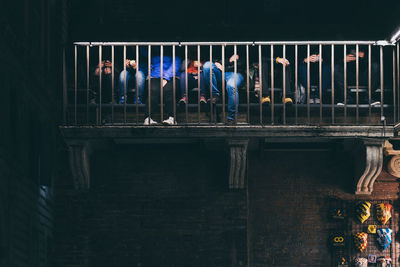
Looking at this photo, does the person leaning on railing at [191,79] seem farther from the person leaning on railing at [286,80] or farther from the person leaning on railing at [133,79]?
the person leaning on railing at [286,80]

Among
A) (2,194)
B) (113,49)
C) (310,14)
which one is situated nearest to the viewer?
(2,194)

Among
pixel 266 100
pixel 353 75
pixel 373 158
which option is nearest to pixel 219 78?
pixel 266 100

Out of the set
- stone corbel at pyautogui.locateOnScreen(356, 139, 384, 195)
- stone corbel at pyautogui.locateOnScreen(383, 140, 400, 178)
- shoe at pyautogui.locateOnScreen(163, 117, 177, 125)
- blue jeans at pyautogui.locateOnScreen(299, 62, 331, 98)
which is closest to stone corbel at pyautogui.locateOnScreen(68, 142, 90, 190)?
shoe at pyautogui.locateOnScreen(163, 117, 177, 125)

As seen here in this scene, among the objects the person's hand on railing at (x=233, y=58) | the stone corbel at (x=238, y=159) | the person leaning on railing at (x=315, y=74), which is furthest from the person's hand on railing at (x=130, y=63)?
the person leaning on railing at (x=315, y=74)

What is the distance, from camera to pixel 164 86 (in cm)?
1473

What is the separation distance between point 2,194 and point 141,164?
3.66m

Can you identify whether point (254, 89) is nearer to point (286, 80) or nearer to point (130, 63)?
point (286, 80)

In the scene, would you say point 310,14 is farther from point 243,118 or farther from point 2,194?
point 2,194

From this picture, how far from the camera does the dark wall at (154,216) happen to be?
49.1 ft

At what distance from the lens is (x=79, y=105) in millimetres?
14859

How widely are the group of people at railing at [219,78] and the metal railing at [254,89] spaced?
0.02 meters

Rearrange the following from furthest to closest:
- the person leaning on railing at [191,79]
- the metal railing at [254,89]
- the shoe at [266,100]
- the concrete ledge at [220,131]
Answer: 1. the shoe at [266,100]
2. the person leaning on railing at [191,79]
3. the metal railing at [254,89]
4. the concrete ledge at [220,131]

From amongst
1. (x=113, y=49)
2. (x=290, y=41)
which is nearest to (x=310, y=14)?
(x=290, y=41)

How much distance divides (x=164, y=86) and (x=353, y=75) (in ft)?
9.53
